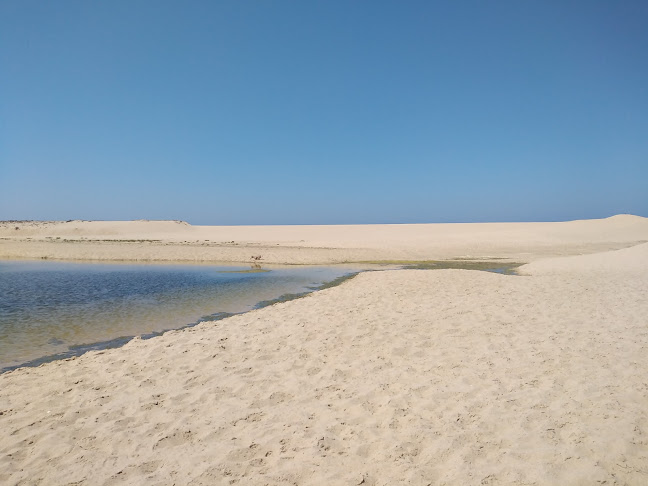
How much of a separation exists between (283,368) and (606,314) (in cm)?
750

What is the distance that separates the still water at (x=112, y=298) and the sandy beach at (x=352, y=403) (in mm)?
1738

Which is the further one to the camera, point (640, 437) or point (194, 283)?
point (194, 283)

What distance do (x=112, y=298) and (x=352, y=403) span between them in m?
11.6

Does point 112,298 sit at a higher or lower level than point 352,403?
higher

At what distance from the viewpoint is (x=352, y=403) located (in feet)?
15.6

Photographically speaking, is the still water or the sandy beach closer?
the sandy beach

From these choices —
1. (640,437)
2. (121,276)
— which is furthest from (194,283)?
(640,437)

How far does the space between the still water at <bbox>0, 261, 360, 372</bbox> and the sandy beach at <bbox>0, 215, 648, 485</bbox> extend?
1738 mm

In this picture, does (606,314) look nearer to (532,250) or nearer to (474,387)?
(474,387)

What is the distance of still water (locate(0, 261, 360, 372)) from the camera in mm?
8555

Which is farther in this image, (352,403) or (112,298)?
(112,298)

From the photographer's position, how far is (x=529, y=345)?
6641 mm

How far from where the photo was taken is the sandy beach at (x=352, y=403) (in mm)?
3543

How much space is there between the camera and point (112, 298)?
44.1ft
